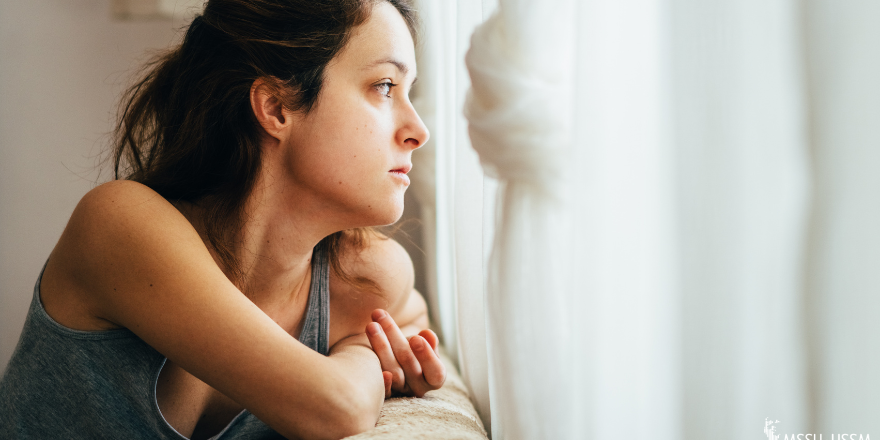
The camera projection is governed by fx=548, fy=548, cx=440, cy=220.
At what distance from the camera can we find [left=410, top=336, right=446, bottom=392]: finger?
909 millimetres

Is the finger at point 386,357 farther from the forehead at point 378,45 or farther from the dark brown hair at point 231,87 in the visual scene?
the forehead at point 378,45

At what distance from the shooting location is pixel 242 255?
91 centimetres

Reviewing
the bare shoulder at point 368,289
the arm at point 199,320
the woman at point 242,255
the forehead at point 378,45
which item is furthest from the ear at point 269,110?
the bare shoulder at point 368,289

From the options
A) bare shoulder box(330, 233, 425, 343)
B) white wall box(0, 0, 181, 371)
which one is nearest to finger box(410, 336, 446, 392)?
bare shoulder box(330, 233, 425, 343)

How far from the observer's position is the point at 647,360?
17.9 inches

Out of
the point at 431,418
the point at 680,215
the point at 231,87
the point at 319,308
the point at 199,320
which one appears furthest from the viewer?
the point at 319,308

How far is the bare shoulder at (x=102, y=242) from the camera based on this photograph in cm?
67

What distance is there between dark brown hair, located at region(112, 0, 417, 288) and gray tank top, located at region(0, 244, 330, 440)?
18cm

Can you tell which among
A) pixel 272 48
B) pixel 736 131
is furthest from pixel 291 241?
pixel 736 131

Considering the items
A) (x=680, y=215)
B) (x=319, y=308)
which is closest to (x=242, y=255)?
(x=319, y=308)

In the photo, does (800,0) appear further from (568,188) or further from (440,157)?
(440,157)

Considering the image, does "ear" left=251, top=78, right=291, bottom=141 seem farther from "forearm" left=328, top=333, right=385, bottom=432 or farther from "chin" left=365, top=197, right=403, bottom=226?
"forearm" left=328, top=333, right=385, bottom=432

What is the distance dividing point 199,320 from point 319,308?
1.25 feet

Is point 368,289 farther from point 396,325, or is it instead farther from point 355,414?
point 355,414
